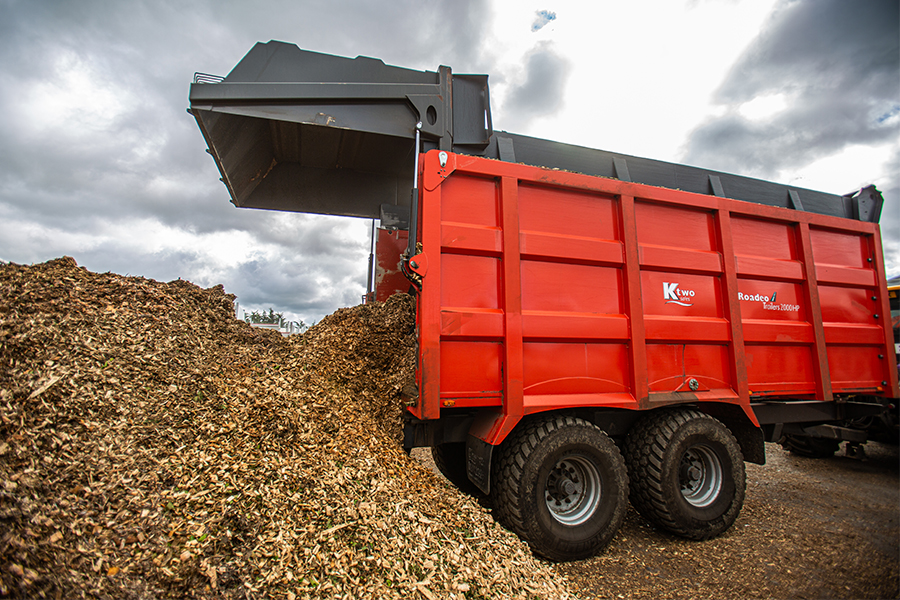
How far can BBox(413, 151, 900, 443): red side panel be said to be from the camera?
320 cm

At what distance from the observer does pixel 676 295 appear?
12.8ft

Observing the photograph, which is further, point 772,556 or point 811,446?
point 811,446

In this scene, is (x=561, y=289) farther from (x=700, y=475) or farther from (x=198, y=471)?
(x=198, y=471)

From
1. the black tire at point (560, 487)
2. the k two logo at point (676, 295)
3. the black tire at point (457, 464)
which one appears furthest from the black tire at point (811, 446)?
the black tire at point (457, 464)

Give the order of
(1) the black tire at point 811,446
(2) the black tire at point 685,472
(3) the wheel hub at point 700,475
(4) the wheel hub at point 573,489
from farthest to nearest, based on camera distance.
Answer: (1) the black tire at point 811,446, (3) the wheel hub at point 700,475, (2) the black tire at point 685,472, (4) the wheel hub at point 573,489

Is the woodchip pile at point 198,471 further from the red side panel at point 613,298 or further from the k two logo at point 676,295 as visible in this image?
the k two logo at point 676,295

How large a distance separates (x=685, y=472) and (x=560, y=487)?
4.45 feet

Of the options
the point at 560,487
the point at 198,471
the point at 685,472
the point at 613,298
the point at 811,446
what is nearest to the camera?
the point at 198,471

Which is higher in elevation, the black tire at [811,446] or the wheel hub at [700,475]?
the wheel hub at [700,475]

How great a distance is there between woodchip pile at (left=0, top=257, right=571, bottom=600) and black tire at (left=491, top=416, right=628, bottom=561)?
25cm

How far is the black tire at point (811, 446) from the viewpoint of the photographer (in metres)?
6.43

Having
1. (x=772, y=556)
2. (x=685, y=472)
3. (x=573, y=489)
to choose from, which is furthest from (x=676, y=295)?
(x=772, y=556)

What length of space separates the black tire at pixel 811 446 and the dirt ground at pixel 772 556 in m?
1.49

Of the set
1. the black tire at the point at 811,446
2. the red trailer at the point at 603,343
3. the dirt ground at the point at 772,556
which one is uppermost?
the red trailer at the point at 603,343
